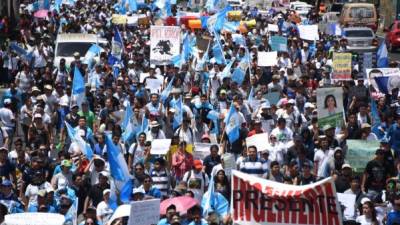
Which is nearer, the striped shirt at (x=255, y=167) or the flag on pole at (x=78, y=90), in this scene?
the striped shirt at (x=255, y=167)

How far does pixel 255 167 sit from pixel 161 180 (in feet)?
3.75

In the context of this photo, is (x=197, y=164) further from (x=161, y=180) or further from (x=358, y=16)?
(x=358, y=16)

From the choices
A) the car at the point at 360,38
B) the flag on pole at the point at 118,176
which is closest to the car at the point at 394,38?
the car at the point at 360,38

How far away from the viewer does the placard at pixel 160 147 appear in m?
16.9

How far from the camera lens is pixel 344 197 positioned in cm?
1434

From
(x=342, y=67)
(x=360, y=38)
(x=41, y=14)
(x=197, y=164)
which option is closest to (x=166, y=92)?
(x=342, y=67)

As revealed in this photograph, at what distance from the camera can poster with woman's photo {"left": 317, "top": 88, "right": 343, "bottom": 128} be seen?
1902cm

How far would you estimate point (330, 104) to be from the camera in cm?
1931

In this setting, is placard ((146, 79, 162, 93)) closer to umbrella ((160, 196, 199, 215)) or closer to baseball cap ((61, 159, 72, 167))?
baseball cap ((61, 159, 72, 167))

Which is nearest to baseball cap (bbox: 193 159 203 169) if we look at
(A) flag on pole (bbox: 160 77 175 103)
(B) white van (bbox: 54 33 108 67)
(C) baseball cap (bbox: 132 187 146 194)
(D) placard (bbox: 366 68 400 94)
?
(C) baseball cap (bbox: 132 187 146 194)

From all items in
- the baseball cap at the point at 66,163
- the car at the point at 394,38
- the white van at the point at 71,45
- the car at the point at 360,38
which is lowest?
the car at the point at 394,38

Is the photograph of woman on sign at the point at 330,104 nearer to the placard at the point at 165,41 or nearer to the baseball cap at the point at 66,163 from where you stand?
the baseball cap at the point at 66,163

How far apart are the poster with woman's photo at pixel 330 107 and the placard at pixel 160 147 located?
9.27 feet

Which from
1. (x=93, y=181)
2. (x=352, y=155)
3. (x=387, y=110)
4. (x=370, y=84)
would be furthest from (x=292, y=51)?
(x=93, y=181)
